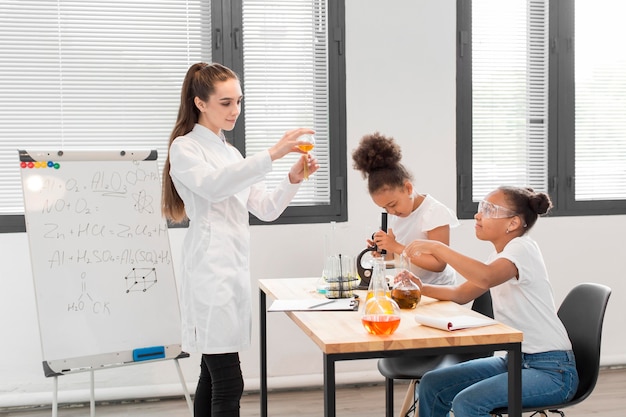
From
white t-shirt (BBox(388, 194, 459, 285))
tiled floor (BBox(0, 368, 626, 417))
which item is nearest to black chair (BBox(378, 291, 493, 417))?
white t-shirt (BBox(388, 194, 459, 285))

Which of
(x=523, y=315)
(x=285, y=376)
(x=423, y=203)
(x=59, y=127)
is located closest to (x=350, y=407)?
(x=285, y=376)

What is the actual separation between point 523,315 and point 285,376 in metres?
1.99

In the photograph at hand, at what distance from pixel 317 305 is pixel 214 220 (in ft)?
1.50

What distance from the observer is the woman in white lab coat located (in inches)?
98.3

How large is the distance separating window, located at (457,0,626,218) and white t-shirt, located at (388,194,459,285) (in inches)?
49.4

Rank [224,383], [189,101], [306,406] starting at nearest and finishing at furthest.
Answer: [224,383]
[189,101]
[306,406]

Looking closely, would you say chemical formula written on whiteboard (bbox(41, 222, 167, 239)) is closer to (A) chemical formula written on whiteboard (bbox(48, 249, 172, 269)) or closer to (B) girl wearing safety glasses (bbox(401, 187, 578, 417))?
(A) chemical formula written on whiteboard (bbox(48, 249, 172, 269))

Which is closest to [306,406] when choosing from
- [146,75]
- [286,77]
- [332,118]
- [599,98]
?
[332,118]

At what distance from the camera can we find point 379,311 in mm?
2043

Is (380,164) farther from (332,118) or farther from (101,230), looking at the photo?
(101,230)

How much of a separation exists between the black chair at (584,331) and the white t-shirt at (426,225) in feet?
1.87

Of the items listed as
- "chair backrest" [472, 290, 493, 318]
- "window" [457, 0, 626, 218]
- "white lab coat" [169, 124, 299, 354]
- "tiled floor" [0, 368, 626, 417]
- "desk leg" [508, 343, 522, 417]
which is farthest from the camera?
"window" [457, 0, 626, 218]

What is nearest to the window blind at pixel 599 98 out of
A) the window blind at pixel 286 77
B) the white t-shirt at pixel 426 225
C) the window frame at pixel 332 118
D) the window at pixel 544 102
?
the window at pixel 544 102

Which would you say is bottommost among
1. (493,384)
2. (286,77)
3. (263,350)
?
(263,350)
